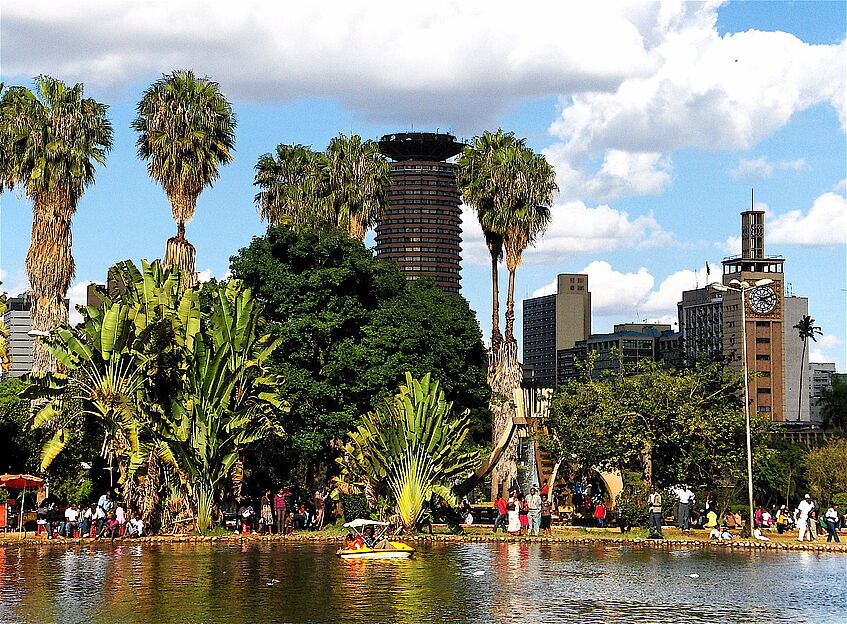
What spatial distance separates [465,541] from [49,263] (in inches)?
988

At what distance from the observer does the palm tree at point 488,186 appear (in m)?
66.9

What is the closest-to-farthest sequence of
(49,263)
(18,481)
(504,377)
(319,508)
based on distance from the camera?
1. (18,481)
2. (319,508)
3. (49,263)
4. (504,377)

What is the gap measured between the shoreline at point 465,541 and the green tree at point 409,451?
72.4 inches

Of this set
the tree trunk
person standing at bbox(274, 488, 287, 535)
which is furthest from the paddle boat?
the tree trunk

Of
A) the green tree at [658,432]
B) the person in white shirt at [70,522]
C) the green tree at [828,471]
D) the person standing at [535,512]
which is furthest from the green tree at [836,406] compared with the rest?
the person in white shirt at [70,522]

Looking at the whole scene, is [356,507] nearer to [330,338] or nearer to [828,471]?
[330,338]

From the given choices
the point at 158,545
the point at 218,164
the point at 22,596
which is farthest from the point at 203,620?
the point at 218,164

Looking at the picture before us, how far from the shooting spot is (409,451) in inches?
1805

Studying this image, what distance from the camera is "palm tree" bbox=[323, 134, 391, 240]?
2645 inches

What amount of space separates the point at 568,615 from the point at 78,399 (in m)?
27.9

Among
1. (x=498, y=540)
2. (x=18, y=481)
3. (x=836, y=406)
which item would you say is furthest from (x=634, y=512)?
(x=836, y=406)

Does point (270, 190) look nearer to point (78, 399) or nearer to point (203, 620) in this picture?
point (78, 399)

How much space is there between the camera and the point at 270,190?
71562 millimetres

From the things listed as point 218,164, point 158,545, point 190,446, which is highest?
point 218,164
